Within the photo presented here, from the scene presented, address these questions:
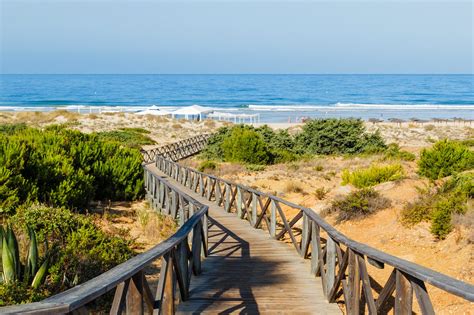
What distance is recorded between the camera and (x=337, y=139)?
31.7m

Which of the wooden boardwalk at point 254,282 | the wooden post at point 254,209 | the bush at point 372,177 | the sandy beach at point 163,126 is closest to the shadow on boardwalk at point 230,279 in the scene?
the wooden boardwalk at point 254,282

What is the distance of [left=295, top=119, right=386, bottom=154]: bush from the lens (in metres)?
31.4

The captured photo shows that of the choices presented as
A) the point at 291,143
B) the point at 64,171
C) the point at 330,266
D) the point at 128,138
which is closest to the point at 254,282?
the point at 330,266

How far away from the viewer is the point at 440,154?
60.2 ft

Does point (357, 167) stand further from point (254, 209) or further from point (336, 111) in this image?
point (336, 111)

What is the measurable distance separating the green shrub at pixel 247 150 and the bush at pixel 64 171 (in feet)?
28.9

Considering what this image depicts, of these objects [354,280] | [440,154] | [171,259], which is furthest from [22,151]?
[440,154]

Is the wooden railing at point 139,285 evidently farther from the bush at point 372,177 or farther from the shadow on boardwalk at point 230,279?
the bush at point 372,177

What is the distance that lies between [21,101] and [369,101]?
6768 cm

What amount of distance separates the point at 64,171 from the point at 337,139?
21096 mm

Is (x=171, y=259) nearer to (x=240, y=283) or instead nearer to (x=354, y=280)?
(x=354, y=280)

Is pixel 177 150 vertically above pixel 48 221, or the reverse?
pixel 48 221

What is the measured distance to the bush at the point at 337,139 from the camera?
3142 centimetres

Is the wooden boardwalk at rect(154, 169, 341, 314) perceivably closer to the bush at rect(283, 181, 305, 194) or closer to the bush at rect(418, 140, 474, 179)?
the bush at rect(283, 181, 305, 194)
